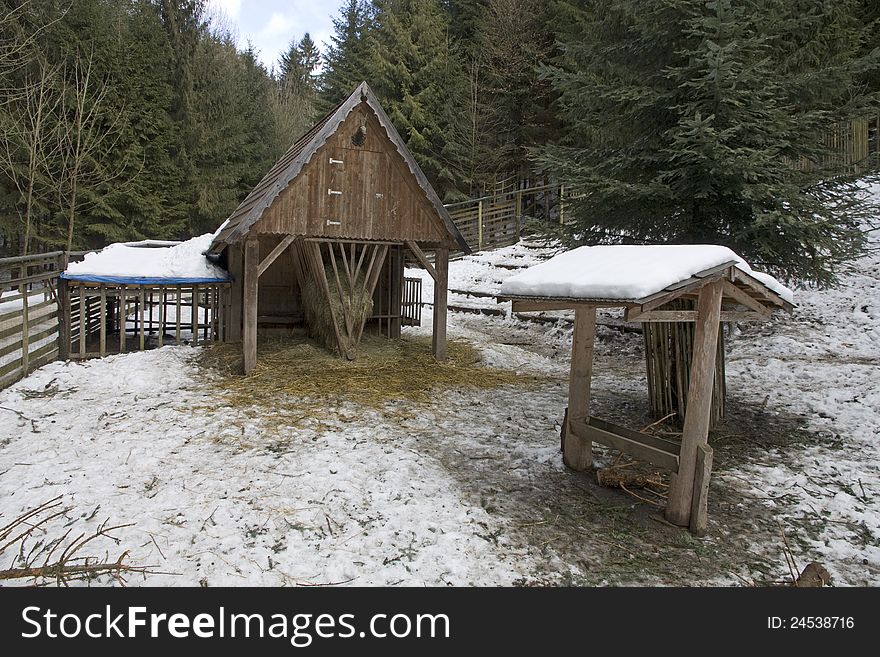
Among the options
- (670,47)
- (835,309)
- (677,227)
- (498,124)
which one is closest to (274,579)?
(677,227)

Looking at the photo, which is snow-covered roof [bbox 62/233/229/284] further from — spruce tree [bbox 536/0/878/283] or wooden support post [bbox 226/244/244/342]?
spruce tree [bbox 536/0/878/283]

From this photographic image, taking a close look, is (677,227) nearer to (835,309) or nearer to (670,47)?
(670,47)

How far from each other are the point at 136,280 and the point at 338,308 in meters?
3.86

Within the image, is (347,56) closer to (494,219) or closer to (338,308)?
(494,219)

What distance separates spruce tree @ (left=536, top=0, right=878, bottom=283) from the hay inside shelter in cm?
330

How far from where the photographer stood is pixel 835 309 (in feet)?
35.7

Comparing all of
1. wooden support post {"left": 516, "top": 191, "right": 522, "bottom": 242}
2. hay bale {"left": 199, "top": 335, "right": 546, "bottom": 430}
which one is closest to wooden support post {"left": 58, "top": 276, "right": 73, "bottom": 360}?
hay bale {"left": 199, "top": 335, "right": 546, "bottom": 430}

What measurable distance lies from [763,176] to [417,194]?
18.9 ft

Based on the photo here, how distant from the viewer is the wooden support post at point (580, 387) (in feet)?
17.4

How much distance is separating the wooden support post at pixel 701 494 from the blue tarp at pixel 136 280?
9.58m

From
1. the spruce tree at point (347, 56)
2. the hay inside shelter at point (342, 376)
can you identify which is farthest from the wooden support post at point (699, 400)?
the spruce tree at point (347, 56)

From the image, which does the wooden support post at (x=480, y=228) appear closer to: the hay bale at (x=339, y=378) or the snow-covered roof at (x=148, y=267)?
the hay bale at (x=339, y=378)

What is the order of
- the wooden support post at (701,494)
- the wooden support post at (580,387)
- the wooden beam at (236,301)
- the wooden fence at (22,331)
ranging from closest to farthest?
1. the wooden support post at (701,494)
2. the wooden support post at (580,387)
3. the wooden fence at (22,331)
4. the wooden beam at (236,301)

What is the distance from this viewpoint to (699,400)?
14.3 feet
